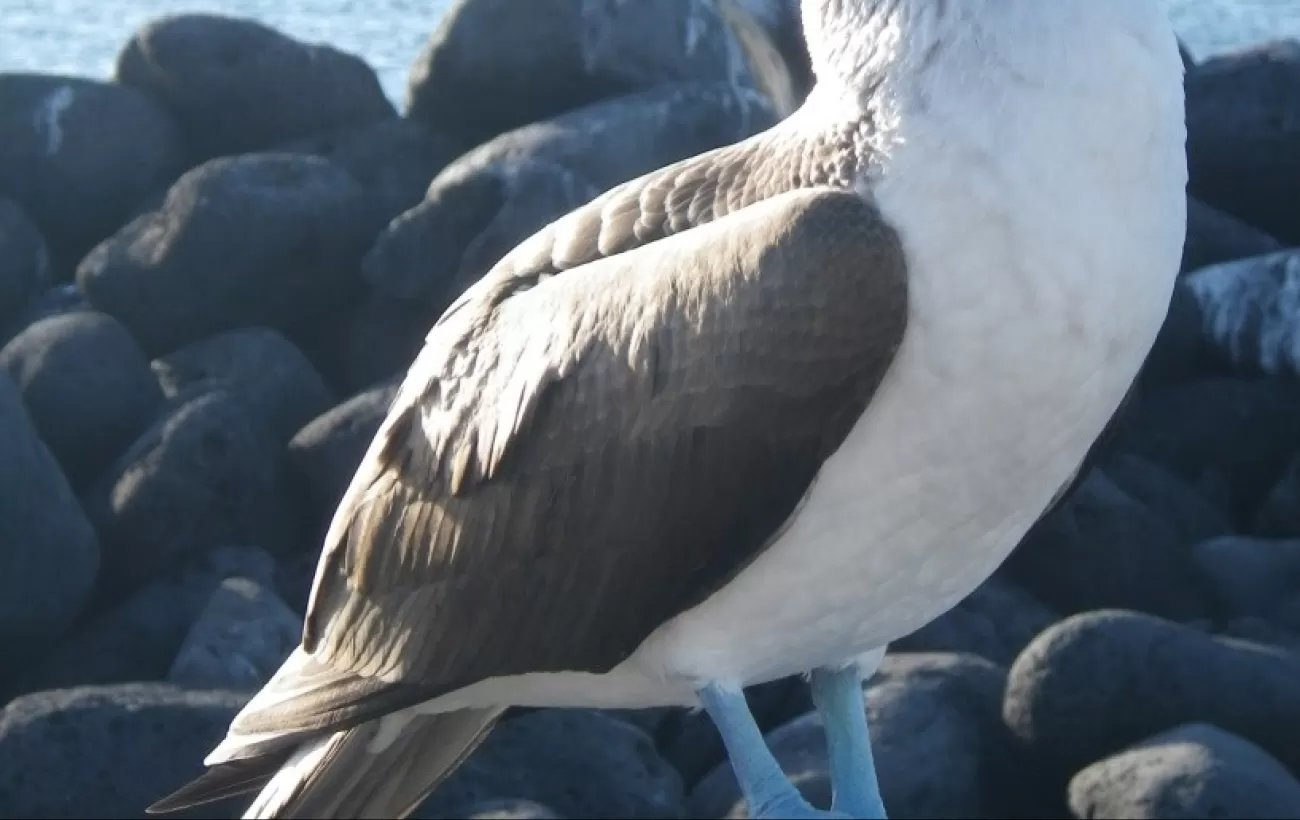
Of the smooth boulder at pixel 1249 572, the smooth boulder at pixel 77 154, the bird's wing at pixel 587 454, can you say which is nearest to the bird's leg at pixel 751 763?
the bird's wing at pixel 587 454

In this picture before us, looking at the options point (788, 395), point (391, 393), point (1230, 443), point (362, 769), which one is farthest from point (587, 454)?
point (1230, 443)

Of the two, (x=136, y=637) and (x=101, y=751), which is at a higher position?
(x=101, y=751)

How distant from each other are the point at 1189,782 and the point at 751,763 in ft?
11.8

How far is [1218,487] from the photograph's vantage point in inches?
406

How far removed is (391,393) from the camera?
9.10 metres

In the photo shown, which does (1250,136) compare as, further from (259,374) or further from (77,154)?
(77,154)

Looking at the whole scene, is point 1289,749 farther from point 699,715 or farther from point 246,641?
point 246,641

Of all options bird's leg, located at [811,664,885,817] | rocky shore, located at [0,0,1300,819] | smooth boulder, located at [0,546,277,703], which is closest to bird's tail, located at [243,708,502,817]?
bird's leg, located at [811,664,885,817]

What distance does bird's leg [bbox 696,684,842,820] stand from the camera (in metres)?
3.37

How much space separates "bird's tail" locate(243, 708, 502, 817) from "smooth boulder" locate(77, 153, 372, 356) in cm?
685

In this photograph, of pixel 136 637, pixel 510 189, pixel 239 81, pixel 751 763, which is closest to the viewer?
pixel 751 763

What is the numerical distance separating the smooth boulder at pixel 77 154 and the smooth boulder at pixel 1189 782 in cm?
761

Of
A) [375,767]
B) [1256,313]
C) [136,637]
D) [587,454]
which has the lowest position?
[1256,313]

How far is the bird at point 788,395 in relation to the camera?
3025 mm
